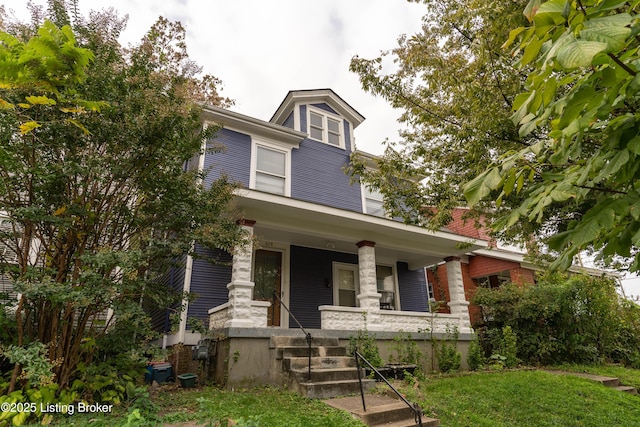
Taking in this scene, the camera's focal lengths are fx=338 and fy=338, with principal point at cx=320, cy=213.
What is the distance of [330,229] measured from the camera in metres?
8.38

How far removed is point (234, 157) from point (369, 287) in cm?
529

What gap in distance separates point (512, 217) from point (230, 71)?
619 inches

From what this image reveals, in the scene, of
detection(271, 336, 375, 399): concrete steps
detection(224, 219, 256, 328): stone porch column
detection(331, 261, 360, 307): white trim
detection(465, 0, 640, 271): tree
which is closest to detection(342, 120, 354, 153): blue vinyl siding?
detection(331, 261, 360, 307): white trim

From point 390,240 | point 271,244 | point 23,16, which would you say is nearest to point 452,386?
point 390,240

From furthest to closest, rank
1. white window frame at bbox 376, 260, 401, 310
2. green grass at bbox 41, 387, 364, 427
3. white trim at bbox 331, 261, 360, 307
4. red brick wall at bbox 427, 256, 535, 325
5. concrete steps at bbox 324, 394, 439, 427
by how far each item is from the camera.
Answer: red brick wall at bbox 427, 256, 535, 325 → white window frame at bbox 376, 260, 401, 310 → white trim at bbox 331, 261, 360, 307 → concrete steps at bbox 324, 394, 439, 427 → green grass at bbox 41, 387, 364, 427

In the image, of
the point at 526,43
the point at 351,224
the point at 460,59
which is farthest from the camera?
the point at 351,224

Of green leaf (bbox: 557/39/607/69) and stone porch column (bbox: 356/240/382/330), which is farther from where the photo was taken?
stone porch column (bbox: 356/240/382/330)

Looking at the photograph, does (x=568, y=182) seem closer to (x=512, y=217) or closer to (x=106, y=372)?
(x=512, y=217)

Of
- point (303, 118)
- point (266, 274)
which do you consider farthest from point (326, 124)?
point (266, 274)

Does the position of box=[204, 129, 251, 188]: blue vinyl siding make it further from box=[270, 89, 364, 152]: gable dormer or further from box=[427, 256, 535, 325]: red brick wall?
box=[427, 256, 535, 325]: red brick wall

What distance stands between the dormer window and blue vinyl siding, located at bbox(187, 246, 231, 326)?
5.52 metres

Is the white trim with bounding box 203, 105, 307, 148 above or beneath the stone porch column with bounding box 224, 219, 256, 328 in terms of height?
above

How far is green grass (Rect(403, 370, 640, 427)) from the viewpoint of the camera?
4789mm

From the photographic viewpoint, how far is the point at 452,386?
6.23 m
